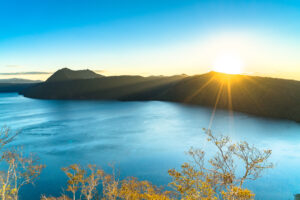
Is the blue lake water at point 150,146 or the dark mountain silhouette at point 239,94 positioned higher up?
the dark mountain silhouette at point 239,94

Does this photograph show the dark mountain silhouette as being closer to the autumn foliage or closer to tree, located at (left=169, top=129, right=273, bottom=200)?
the autumn foliage

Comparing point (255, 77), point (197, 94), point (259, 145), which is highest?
point (255, 77)

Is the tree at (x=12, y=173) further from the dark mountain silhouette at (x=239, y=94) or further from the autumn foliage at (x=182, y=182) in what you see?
the dark mountain silhouette at (x=239, y=94)

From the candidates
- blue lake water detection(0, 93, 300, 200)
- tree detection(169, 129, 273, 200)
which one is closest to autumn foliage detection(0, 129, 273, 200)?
tree detection(169, 129, 273, 200)

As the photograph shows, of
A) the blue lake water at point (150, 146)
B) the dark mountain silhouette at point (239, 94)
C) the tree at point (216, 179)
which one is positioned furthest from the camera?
the dark mountain silhouette at point (239, 94)

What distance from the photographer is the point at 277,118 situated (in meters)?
81.8

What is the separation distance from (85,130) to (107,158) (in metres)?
29.8

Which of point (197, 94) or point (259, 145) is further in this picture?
point (197, 94)

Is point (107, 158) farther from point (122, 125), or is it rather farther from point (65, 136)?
point (122, 125)

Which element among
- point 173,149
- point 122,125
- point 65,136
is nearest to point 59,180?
point 173,149

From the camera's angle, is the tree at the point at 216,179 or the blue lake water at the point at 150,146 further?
the blue lake water at the point at 150,146

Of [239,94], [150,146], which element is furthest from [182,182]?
[239,94]

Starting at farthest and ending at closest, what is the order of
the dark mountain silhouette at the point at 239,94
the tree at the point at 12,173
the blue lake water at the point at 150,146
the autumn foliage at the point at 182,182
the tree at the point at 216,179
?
the dark mountain silhouette at the point at 239,94 < the blue lake water at the point at 150,146 < the tree at the point at 12,173 < the autumn foliage at the point at 182,182 < the tree at the point at 216,179

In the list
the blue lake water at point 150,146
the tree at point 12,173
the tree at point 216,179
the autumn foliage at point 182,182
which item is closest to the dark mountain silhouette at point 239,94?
the blue lake water at point 150,146
